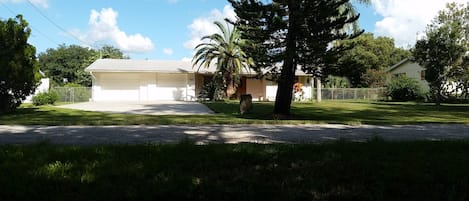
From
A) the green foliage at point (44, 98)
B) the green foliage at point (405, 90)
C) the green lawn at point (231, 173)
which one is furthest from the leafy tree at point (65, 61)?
the green lawn at point (231, 173)

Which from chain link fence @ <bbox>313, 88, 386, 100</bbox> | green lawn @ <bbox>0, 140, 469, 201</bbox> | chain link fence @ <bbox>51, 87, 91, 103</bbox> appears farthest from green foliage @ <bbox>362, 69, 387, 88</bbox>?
green lawn @ <bbox>0, 140, 469, 201</bbox>

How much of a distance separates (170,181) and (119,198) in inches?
22.6

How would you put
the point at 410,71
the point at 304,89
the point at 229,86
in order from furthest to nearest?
the point at 410,71 < the point at 304,89 < the point at 229,86

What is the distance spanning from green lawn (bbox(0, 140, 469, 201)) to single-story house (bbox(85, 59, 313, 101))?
87.3 feet

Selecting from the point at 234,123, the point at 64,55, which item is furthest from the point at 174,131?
the point at 64,55

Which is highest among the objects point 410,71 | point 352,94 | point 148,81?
point 410,71

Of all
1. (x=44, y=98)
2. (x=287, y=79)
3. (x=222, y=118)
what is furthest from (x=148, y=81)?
(x=222, y=118)

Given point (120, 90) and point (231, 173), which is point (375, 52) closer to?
point (120, 90)

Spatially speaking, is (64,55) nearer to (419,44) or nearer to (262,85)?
(262,85)

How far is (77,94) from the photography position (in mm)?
31375

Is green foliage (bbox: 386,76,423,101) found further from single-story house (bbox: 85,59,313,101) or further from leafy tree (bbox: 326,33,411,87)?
leafy tree (bbox: 326,33,411,87)

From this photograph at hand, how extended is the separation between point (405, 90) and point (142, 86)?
21403 mm

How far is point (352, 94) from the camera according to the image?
128 feet

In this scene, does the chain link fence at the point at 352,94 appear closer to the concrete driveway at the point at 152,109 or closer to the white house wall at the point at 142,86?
the white house wall at the point at 142,86
